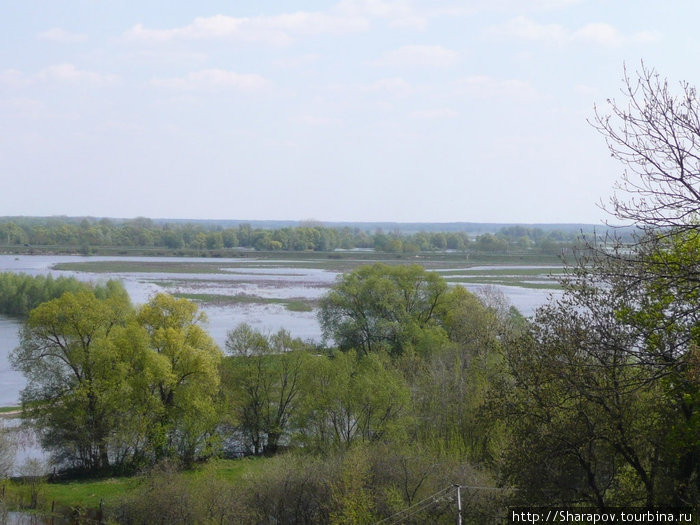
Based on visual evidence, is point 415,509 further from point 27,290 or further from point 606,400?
point 27,290

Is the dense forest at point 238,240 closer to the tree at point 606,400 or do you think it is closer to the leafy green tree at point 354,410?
the leafy green tree at point 354,410

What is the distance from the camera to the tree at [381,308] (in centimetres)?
3247

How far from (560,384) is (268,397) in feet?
59.1

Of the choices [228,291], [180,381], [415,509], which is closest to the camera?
[415,509]

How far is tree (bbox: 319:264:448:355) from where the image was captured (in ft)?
107

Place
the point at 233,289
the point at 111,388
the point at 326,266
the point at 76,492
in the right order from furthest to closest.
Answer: the point at 326,266 < the point at 233,289 < the point at 111,388 < the point at 76,492

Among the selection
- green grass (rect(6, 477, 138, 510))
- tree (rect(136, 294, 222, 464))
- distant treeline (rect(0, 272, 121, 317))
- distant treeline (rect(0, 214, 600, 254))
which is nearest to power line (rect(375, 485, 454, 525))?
green grass (rect(6, 477, 138, 510))

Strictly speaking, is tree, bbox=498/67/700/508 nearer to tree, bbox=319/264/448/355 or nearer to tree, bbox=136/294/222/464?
tree, bbox=136/294/222/464

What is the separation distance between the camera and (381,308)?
110 feet

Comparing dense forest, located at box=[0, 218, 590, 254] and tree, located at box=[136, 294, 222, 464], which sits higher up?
dense forest, located at box=[0, 218, 590, 254]

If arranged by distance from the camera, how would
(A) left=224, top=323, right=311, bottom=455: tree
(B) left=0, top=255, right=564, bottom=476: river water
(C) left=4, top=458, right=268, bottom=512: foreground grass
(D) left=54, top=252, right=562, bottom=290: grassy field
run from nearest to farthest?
1. (C) left=4, top=458, right=268, bottom=512: foreground grass
2. (A) left=224, top=323, right=311, bottom=455: tree
3. (B) left=0, top=255, right=564, bottom=476: river water
4. (D) left=54, top=252, right=562, bottom=290: grassy field

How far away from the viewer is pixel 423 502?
A: 47.1 ft

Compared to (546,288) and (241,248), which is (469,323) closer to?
(546,288)

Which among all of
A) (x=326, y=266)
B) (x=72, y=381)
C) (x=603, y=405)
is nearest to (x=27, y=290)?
(x=72, y=381)
